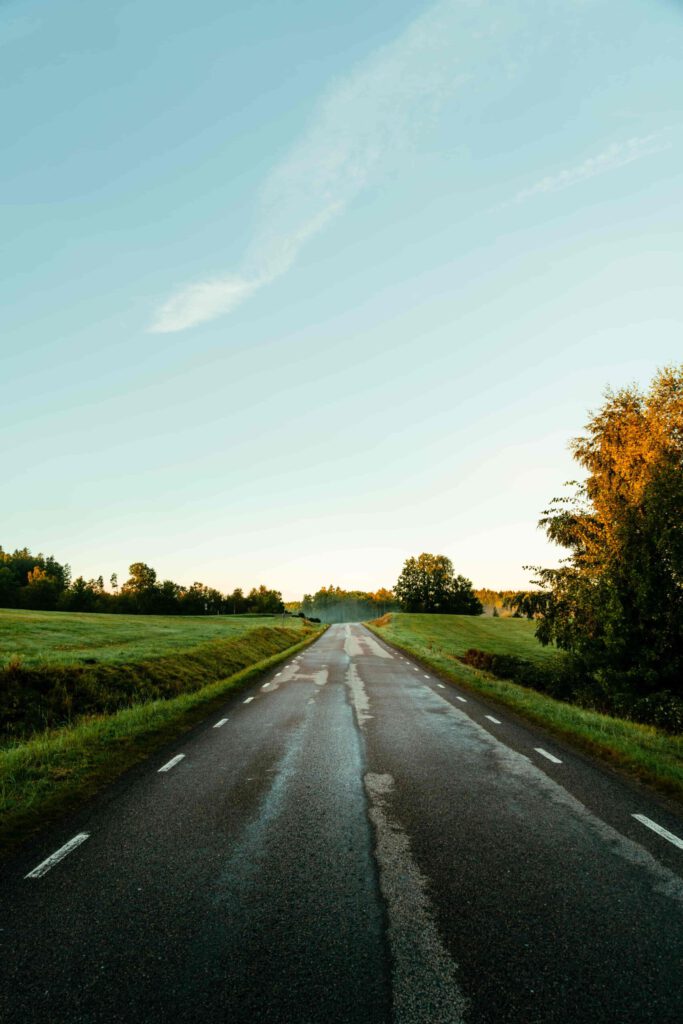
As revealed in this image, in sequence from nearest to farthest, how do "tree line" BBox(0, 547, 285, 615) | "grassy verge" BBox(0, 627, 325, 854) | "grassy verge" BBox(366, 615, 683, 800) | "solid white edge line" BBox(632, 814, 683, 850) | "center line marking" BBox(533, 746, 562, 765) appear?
"solid white edge line" BBox(632, 814, 683, 850) < "grassy verge" BBox(0, 627, 325, 854) < "grassy verge" BBox(366, 615, 683, 800) < "center line marking" BBox(533, 746, 562, 765) < "tree line" BBox(0, 547, 285, 615)

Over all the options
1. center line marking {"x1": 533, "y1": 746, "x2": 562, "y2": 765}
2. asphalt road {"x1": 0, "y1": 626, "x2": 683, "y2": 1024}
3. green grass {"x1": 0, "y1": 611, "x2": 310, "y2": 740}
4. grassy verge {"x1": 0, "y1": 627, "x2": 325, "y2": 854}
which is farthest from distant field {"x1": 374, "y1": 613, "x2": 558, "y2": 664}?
asphalt road {"x1": 0, "y1": 626, "x2": 683, "y2": 1024}

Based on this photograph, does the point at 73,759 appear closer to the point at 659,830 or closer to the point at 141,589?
the point at 659,830

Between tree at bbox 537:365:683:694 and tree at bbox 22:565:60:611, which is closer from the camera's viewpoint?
tree at bbox 537:365:683:694

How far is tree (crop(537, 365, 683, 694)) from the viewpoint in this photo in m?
12.9

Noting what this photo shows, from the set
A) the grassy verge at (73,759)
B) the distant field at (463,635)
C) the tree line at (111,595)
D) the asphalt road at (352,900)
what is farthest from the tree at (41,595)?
the asphalt road at (352,900)

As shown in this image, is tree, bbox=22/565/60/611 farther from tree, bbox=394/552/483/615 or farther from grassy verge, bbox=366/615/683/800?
grassy verge, bbox=366/615/683/800

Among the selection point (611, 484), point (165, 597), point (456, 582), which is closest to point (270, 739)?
point (611, 484)

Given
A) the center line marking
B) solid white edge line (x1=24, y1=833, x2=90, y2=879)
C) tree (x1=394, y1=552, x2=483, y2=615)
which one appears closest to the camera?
solid white edge line (x1=24, y1=833, x2=90, y2=879)

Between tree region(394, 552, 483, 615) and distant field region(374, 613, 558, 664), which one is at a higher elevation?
tree region(394, 552, 483, 615)

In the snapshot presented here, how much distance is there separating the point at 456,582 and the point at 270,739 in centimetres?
11014

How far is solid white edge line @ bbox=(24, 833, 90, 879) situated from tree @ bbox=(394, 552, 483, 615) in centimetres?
10947

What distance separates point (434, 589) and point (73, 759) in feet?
357

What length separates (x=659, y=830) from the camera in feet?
17.6

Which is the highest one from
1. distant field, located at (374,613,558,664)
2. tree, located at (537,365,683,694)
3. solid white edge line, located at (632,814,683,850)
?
tree, located at (537,365,683,694)
